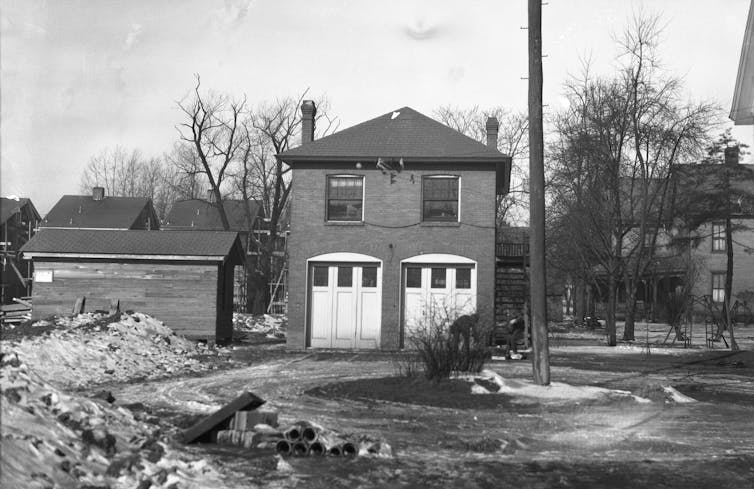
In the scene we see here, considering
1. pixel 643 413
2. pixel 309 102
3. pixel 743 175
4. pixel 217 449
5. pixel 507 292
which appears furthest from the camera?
pixel 743 175

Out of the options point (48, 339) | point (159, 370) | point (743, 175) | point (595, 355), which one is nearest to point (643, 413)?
point (159, 370)

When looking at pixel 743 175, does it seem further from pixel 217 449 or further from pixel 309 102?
pixel 217 449

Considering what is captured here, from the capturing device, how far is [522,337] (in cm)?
2828

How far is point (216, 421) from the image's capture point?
31.6ft

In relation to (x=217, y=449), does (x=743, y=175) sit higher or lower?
higher

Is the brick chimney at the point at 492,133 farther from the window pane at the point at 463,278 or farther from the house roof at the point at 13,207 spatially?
the house roof at the point at 13,207

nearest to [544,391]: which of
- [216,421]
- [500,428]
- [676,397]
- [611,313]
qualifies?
[676,397]

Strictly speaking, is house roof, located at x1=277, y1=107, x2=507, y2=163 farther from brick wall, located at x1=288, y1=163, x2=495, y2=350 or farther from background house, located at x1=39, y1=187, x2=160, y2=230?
background house, located at x1=39, y1=187, x2=160, y2=230

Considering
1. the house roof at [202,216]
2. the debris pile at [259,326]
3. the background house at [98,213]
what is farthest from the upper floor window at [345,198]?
the house roof at [202,216]

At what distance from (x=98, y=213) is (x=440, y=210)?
1951 inches

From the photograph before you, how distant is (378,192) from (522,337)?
705 cm

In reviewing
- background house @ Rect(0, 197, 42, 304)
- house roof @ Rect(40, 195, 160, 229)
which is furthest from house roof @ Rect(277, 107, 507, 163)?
house roof @ Rect(40, 195, 160, 229)

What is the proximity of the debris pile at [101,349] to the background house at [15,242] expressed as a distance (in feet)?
122

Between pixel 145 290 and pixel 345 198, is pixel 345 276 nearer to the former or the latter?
pixel 345 198
